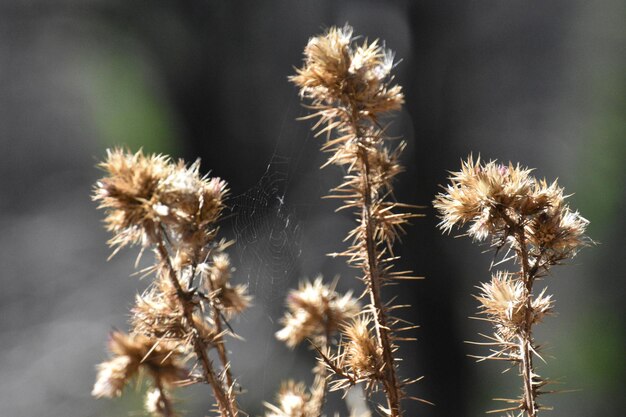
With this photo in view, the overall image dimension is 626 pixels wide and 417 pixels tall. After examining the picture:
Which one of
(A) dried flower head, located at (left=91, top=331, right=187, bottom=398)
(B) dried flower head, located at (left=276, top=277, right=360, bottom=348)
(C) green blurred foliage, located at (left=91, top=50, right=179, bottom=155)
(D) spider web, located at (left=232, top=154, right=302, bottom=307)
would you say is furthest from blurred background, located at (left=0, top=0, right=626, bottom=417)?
(A) dried flower head, located at (left=91, top=331, right=187, bottom=398)

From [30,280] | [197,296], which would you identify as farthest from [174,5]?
[197,296]

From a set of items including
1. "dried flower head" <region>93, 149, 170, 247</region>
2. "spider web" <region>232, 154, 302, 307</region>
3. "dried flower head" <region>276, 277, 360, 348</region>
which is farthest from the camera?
"spider web" <region>232, 154, 302, 307</region>

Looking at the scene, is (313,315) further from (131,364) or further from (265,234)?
(265,234)

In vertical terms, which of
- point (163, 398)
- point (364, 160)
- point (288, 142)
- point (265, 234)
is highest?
point (288, 142)

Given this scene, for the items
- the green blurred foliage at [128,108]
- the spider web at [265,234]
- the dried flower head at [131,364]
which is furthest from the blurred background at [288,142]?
the dried flower head at [131,364]

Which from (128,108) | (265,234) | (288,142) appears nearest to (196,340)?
(265,234)

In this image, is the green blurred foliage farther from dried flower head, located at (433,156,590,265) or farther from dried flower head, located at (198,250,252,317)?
dried flower head, located at (433,156,590,265)
